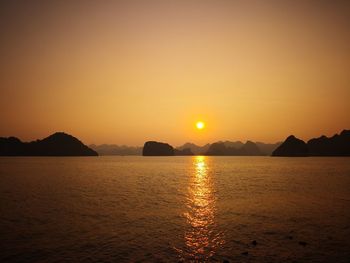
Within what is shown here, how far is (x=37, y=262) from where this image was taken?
19.8 meters

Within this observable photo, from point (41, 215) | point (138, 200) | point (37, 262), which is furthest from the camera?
point (138, 200)

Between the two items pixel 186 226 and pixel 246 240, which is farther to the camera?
pixel 186 226

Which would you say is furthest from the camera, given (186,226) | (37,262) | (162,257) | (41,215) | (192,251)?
(41,215)

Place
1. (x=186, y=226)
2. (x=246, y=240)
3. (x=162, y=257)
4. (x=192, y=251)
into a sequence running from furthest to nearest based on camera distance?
1. (x=186, y=226)
2. (x=246, y=240)
3. (x=192, y=251)
4. (x=162, y=257)

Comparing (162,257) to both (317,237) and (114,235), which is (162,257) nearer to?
(114,235)

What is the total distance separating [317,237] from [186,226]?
13.3 m

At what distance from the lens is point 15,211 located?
38594 millimetres

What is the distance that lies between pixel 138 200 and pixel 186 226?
20.4 meters

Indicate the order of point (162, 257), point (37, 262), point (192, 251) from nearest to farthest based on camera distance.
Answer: point (37, 262), point (162, 257), point (192, 251)

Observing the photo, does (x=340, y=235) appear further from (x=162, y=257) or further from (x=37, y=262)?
(x=37, y=262)

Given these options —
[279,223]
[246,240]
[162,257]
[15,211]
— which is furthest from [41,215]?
[279,223]

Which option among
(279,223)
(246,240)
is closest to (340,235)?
(279,223)

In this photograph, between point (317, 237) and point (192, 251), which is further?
point (317, 237)

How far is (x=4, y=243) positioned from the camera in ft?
79.1
